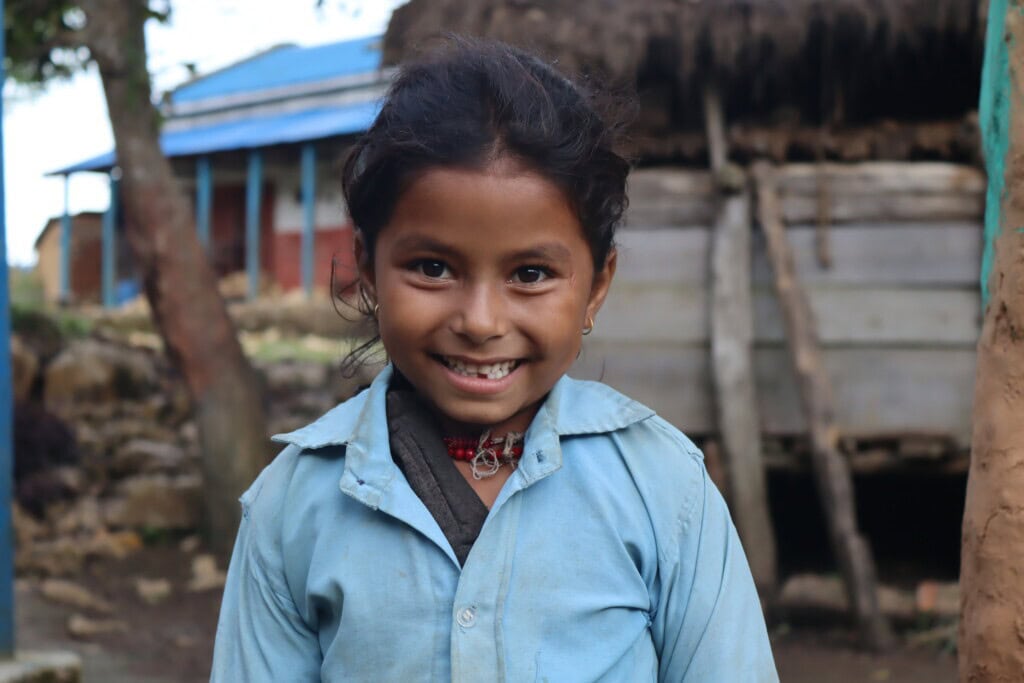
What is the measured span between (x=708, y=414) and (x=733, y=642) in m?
4.03

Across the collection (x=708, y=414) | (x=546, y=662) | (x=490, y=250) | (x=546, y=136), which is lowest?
(x=708, y=414)

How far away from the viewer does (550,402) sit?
1.62 metres

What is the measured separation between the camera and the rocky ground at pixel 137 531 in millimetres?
5133

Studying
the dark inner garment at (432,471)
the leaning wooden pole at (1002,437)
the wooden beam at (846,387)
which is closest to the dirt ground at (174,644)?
the wooden beam at (846,387)

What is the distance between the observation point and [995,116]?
1768mm

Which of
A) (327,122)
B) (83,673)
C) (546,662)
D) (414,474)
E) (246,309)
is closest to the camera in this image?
(546,662)

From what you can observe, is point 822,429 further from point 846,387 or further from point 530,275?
point 530,275

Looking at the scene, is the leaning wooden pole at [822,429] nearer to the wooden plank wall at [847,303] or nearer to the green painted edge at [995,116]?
the wooden plank wall at [847,303]

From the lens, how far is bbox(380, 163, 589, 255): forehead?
4.88 feet

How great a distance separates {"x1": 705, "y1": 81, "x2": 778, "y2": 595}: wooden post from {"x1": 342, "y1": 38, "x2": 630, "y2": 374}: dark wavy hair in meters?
3.79

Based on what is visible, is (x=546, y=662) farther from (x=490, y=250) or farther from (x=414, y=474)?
(x=490, y=250)

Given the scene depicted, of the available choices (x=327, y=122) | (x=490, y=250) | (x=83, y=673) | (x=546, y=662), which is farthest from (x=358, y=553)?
(x=327, y=122)

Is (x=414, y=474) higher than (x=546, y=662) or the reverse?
higher

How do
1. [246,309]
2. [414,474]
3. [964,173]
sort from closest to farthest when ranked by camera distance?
[414,474]
[964,173]
[246,309]
